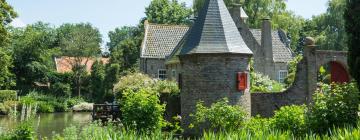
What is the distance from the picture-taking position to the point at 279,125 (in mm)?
12414

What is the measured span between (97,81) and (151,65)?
597 inches

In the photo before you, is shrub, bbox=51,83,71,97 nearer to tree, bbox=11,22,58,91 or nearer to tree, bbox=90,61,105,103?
tree, bbox=11,22,58,91

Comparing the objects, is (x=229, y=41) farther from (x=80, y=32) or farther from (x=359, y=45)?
(x=80, y=32)

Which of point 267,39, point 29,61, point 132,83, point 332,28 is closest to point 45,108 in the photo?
point 29,61

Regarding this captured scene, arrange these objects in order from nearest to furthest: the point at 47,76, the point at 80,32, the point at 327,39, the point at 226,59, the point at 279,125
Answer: the point at 279,125
the point at 226,59
the point at 327,39
the point at 47,76
the point at 80,32

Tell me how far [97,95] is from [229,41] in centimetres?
3357

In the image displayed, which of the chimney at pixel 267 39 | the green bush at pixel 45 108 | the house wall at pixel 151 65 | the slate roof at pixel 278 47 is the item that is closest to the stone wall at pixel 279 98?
the chimney at pixel 267 39

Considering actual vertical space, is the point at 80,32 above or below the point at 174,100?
above

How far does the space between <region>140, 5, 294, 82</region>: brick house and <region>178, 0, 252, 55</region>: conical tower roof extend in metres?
13.0

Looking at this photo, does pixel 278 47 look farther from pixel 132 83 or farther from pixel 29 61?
pixel 29 61

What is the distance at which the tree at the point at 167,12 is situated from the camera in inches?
2261

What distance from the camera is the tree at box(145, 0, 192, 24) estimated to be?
5744 centimetres

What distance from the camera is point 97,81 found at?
50188mm

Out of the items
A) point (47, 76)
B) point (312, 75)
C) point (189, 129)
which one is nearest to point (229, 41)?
point (189, 129)
